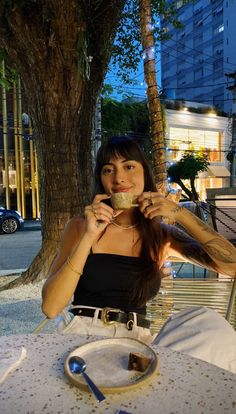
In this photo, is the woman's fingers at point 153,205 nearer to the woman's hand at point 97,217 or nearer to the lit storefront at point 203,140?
the woman's hand at point 97,217

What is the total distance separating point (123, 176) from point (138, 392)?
1.15m

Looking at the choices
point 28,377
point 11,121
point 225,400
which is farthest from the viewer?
point 11,121

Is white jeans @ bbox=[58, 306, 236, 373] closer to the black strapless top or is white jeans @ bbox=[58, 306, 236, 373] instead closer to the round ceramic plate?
the round ceramic plate

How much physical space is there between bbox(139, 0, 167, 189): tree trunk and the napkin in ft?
9.56

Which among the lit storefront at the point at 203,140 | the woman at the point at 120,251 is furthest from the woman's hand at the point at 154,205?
the lit storefront at the point at 203,140

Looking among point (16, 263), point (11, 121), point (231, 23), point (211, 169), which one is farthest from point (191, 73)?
point (16, 263)

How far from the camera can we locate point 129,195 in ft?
5.46

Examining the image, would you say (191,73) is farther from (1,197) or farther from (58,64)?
(58,64)

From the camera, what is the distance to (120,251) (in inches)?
73.4

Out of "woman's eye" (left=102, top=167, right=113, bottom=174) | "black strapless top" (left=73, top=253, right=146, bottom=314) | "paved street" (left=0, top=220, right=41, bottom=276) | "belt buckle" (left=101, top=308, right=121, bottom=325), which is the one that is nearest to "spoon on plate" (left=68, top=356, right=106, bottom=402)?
"belt buckle" (left=101, top=308, right=121, bottom=325)

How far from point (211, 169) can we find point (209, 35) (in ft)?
120

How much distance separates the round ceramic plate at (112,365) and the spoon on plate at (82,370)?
0.03 ft

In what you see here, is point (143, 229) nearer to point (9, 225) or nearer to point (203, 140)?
point (9, 225)

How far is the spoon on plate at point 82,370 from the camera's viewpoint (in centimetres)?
85
